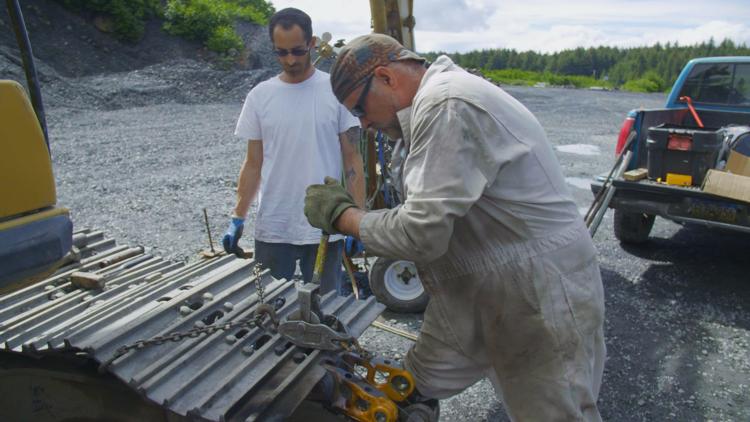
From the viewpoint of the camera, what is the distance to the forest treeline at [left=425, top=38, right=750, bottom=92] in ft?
137

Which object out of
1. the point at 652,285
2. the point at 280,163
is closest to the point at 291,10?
the point at 280,163

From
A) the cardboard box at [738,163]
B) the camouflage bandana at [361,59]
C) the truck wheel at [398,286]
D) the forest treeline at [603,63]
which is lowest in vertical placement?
the forest treeline at [603,63]

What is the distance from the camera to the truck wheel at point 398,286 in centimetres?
423

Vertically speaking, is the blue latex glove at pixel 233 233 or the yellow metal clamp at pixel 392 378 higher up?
the blue latex glove at pixel 233 233

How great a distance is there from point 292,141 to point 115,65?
707 inches

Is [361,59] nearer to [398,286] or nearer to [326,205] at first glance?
[326,205]

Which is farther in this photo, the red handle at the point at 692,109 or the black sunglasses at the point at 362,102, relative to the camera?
the red handle at the point at 692,109

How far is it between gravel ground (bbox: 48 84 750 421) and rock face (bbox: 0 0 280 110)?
90.3 inches

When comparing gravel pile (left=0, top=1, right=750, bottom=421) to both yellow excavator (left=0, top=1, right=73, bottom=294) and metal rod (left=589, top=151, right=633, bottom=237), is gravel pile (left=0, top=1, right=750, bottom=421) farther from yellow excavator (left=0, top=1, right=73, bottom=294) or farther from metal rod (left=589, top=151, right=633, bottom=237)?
yellow excavator (left=0, top=1, right=73, bottom=294)

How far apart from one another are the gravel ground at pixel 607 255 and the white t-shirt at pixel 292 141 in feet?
3.81

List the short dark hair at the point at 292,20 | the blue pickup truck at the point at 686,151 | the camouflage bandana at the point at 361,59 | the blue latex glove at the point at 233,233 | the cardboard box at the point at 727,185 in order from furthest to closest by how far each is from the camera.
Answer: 1. the blue pickup truck at the point at 686,151
2. the cardboard box at the point at 727,185
3. the blue latex glove at the point at 233,233
4. the short dark hair at the point at 292,20
5. the camouflage bandana at the point at 361,59

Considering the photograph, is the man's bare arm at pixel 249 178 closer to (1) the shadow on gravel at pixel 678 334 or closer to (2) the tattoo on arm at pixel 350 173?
(2) the tattoo on arm at pixel 350 173

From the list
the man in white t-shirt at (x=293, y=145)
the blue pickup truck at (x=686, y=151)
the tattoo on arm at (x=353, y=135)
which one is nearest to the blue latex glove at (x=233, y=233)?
the man in white t-shirt at (x=293, y=145)

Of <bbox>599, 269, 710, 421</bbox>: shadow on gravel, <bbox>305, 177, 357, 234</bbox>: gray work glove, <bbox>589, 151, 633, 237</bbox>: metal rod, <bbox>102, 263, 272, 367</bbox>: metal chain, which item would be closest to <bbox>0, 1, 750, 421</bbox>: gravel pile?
<bbox>599, 269, 710, 421</bbox>: shadow on gravel
